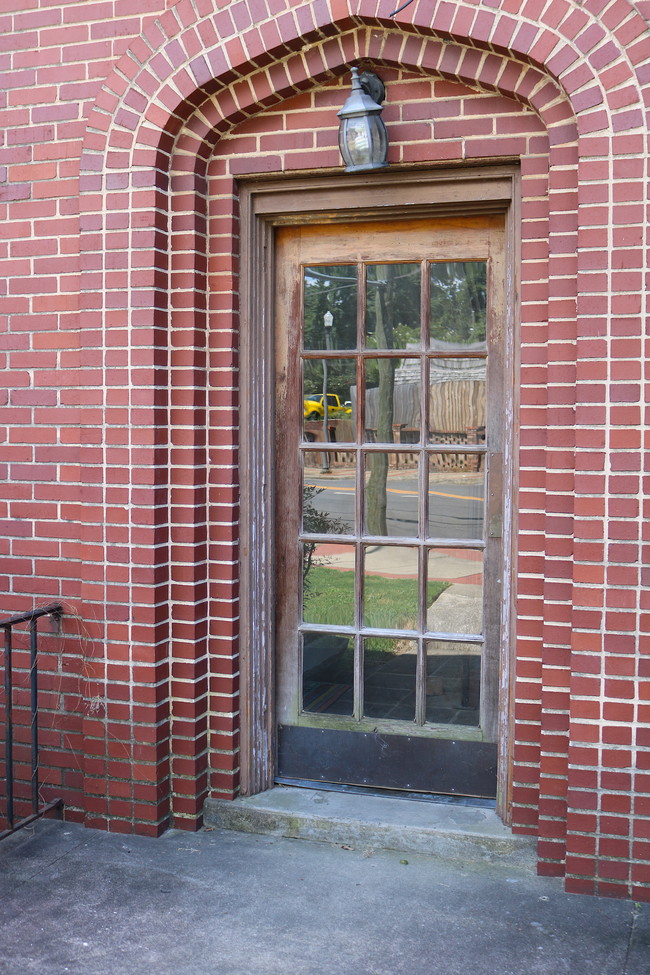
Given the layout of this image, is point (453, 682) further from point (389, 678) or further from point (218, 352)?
point (218, 352)

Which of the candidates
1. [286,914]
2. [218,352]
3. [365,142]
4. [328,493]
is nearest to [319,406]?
[328,493]

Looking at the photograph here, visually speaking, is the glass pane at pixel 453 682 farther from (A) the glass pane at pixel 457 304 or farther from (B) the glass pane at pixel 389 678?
(A) the glass pane at pixel 457 304

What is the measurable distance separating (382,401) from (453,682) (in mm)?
1301

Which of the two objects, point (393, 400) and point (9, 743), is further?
point (393, 400)

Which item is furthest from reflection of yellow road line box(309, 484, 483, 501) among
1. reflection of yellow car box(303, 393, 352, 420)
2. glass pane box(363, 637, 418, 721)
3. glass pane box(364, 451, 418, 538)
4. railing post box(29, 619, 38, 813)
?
railing post box(29, 619, 38, 813)

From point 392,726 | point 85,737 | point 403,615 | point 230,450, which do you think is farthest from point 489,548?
point 85,737

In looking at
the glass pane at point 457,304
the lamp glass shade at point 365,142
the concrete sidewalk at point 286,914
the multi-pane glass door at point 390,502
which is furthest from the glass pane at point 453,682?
the lamp glass shade at point 365,142

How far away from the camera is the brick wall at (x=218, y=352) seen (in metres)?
3.24

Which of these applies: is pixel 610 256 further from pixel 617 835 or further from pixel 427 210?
pixel 617 835

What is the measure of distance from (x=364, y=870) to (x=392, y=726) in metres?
0.67

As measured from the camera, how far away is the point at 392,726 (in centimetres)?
402

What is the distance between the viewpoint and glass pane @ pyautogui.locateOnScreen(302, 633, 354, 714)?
161 inches

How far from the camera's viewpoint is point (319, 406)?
Answer: 4.09m

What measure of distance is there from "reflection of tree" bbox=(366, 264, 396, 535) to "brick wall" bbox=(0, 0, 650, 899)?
0.58 metres
